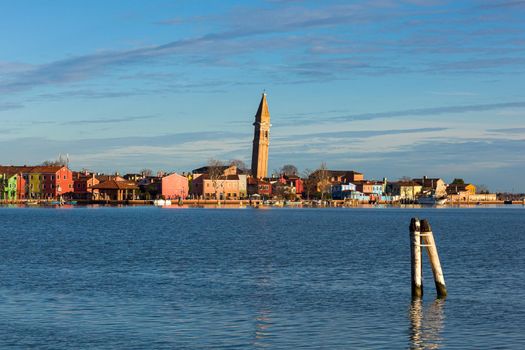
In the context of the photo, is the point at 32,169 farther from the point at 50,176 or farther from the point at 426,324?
the point at 426,324

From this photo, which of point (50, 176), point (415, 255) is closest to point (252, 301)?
point (415, 255)

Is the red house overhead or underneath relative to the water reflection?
overhead

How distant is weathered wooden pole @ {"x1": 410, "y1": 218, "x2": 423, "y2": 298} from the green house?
174m

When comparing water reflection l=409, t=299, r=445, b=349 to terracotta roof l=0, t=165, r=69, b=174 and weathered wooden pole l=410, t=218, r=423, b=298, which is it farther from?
terracotta roof l=0, t=165, r=69, b=174

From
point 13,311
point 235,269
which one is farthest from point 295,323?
point 235,269

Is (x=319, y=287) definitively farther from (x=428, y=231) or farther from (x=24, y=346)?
(x=24, y=346)

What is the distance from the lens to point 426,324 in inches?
996

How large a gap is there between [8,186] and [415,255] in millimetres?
179147

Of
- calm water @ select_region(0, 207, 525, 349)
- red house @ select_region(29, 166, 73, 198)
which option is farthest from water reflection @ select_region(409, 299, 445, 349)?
red house @ select_region(29, 166, 73, 198)

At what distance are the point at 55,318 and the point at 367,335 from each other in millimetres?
9146

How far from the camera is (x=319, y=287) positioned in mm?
33938

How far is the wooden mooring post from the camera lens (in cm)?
2819

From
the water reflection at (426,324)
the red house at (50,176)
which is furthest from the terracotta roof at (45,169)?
the water reflection at (426,324)

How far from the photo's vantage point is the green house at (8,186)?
193875mm
